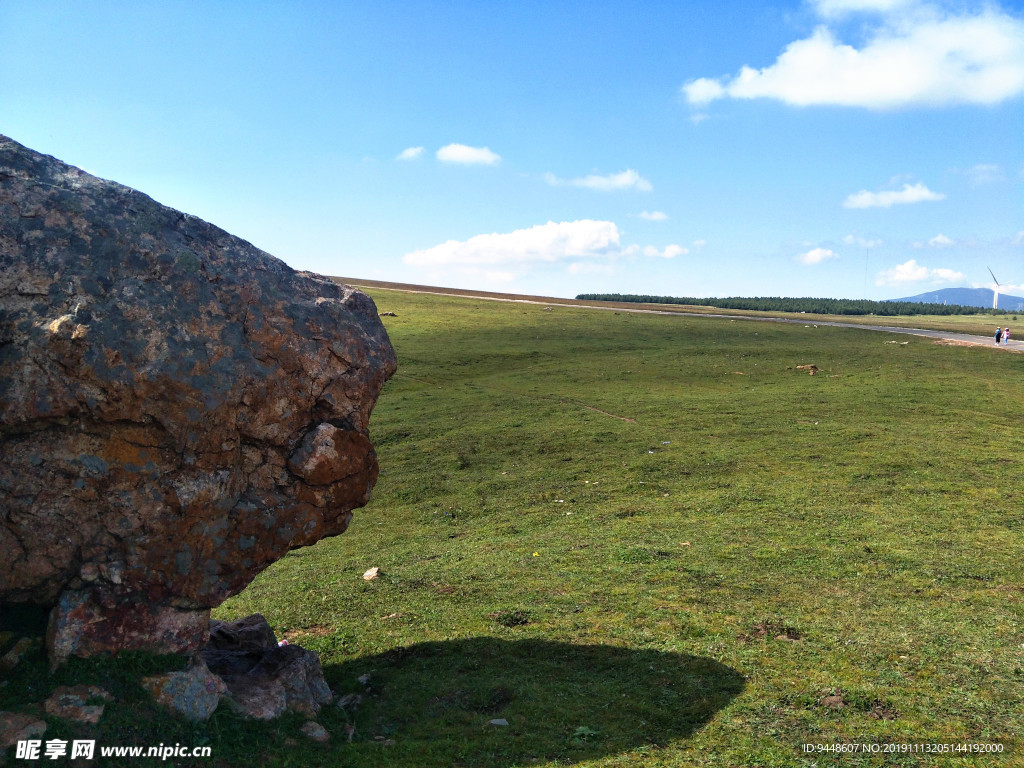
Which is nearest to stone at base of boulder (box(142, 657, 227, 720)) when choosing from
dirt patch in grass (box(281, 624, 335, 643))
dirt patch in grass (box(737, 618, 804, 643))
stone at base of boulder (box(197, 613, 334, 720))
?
stone at base of boulder (box(197, 613, 334, 720))

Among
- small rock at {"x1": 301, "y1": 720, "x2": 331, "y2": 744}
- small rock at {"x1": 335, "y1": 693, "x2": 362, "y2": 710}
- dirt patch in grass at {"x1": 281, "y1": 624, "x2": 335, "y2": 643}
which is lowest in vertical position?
dirt patch in grass at {"x1": 281, "y1": 624, "x2": 335, "y2": 643}

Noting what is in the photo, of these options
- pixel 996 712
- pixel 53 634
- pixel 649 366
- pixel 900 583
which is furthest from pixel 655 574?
pixel 649 366

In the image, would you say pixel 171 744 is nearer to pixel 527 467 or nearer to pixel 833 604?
pixel 833 604

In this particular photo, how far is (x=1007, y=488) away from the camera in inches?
826

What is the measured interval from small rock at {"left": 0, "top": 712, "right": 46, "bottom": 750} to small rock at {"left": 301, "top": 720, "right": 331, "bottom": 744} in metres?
2.94

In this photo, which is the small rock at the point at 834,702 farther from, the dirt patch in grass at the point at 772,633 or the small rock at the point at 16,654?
the small rock at the point at 16,654

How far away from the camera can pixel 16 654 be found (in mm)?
8500

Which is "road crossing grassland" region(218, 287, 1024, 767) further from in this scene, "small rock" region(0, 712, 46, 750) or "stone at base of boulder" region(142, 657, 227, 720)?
"small rock" region(0, 712, 46, 750)

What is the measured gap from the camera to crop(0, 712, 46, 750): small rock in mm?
7441

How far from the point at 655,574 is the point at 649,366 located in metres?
32.1

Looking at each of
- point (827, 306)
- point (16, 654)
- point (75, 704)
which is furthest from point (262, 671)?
point (827, 306)

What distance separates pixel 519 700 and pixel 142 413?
6453mm

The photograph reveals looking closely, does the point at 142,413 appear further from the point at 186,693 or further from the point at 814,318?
the point at 814,318

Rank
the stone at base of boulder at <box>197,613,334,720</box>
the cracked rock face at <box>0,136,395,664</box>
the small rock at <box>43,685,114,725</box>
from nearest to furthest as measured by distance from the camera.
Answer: the small rock at <box>43,685,114,725</box>
the cracked rock face at <box>0,136,395,664</box>
the stone at base of boulder at <box>197,613,334,720</box>
